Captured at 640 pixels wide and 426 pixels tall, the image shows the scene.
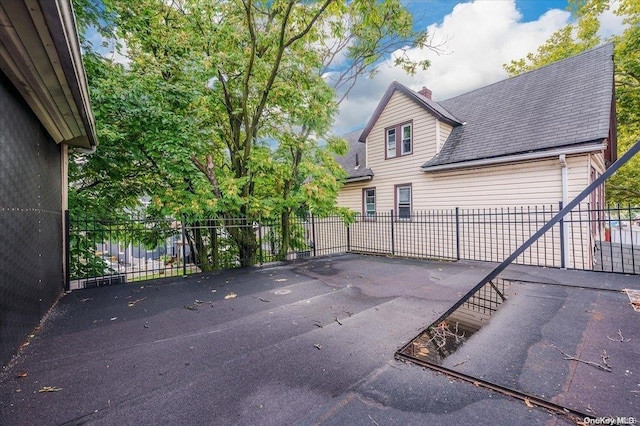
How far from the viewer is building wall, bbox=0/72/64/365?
260 cm

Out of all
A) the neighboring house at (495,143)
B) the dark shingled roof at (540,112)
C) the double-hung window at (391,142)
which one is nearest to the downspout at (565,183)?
the neighboring house at (495,143)

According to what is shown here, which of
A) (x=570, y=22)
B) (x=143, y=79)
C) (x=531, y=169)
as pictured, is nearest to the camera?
(x=143, y=79)

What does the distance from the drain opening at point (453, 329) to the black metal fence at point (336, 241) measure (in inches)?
143

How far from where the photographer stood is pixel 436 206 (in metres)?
10.0

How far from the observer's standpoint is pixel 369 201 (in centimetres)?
1266

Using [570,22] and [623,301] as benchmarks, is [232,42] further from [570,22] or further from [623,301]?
[570,22]

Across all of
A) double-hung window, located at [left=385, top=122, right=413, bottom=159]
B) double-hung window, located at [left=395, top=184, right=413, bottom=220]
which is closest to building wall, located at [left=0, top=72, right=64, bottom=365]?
double-hung window, located at [left=395, top=184, right=413, bottom=220]

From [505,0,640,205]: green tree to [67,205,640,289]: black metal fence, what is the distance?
734cm

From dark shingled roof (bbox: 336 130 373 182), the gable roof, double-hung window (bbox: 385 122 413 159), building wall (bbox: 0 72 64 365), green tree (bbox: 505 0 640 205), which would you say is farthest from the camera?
dark shingled roof (bbox: 336 130 373 182)

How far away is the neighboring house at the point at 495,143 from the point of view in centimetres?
727

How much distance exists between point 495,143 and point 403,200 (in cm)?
373

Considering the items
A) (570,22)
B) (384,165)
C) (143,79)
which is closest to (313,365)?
(143,79)

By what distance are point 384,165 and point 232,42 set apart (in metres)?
7.35

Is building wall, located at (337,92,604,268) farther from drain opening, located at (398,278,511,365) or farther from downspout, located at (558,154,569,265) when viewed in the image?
drain opening, located at (398,278,511,365)
